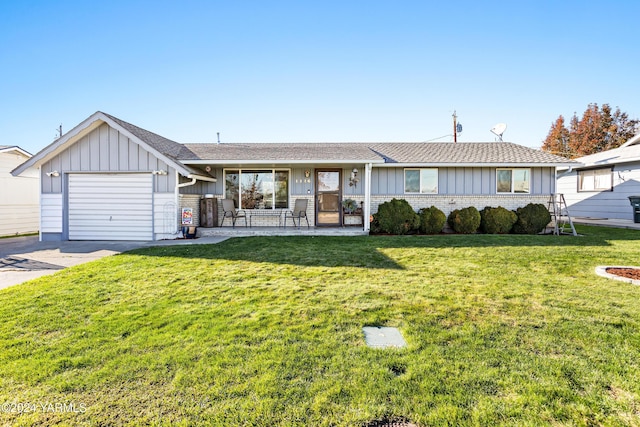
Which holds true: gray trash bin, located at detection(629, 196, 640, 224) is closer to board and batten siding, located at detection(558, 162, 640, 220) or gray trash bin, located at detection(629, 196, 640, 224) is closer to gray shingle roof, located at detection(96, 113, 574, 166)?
board and batten siding, located at detection(558, 162, 640, 220)

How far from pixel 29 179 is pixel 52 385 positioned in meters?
14.4

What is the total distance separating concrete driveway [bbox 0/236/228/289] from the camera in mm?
5426

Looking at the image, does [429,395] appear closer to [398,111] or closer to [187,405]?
[187,405]

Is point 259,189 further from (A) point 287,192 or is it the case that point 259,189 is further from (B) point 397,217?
(B) point 397,217

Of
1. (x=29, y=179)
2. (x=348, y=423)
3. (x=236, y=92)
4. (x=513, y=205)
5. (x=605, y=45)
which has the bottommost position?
(x=348, y=423)

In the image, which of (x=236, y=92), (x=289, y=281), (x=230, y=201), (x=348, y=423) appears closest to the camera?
(x=348, y=423)

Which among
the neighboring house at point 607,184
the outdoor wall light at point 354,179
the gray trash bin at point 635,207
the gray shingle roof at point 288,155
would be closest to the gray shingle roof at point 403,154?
the gray shingle roof at point 288,155

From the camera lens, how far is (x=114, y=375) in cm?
227

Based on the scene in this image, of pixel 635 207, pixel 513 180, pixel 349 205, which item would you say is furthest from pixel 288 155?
pixel 635 207

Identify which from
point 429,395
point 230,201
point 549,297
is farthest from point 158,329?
point 230,201

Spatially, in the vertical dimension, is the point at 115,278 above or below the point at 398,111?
below

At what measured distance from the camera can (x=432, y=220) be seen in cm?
1091

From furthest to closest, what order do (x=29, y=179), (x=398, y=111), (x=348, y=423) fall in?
(x=398, y=111), (x=29, y=179), (x=348, y=423)

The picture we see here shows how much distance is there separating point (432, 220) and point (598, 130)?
2868cm
